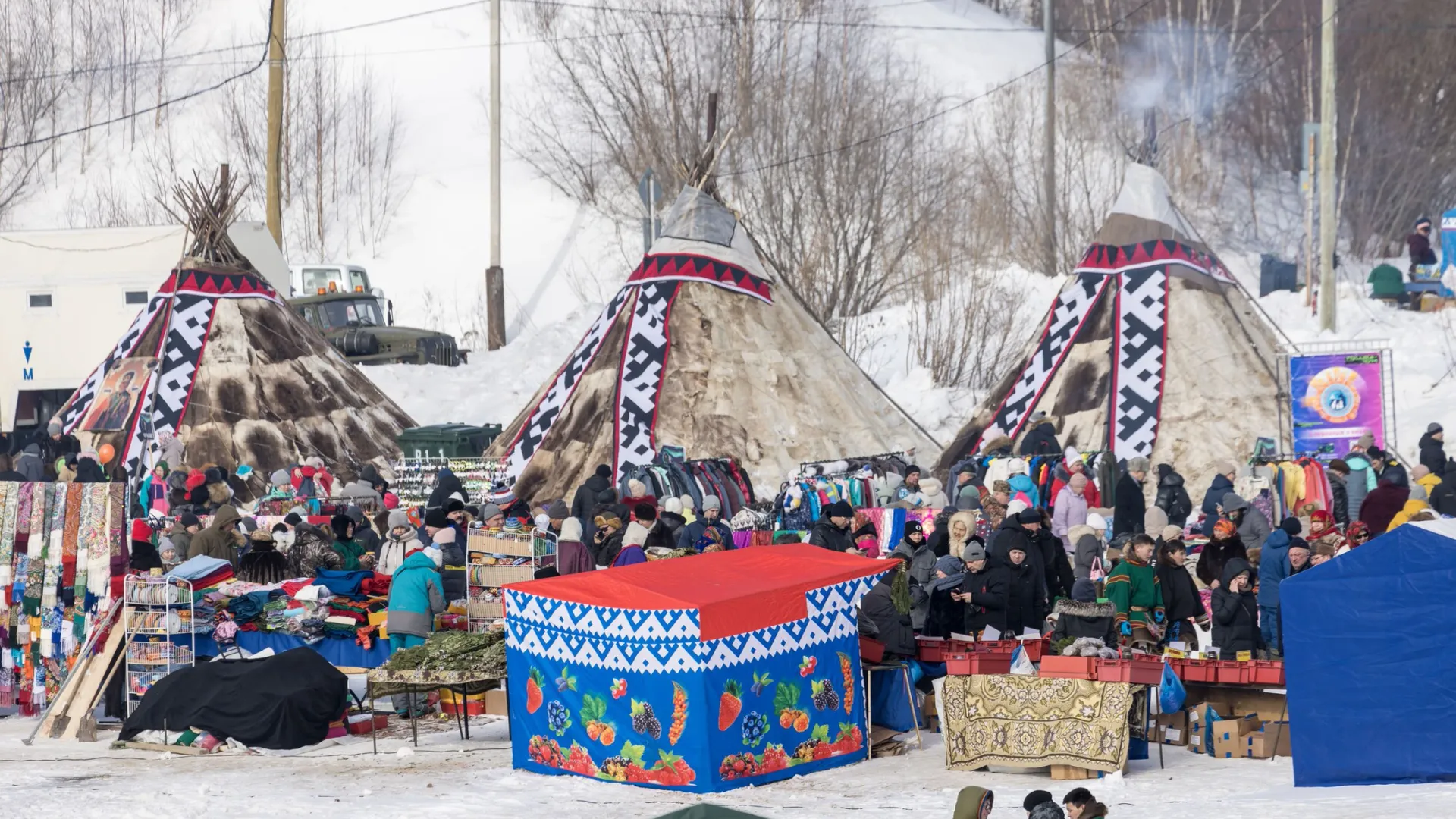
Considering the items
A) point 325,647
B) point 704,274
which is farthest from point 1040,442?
point 325,647

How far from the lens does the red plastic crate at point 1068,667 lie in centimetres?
1033

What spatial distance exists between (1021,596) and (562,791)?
129 inches

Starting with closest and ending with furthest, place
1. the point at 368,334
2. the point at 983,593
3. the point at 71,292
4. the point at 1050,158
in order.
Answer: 1. the point at 983,593
2. the point at 71,292
3. the point at 368,334
4. the point at 1050,158

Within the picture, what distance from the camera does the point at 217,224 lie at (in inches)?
952

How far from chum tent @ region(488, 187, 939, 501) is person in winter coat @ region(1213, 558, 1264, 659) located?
10540 millimetres

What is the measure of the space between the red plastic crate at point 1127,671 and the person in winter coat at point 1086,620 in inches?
26.6

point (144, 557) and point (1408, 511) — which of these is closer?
A: point (144, 557)

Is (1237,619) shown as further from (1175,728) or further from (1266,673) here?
(1175,728)

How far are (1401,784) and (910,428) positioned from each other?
14230 mm

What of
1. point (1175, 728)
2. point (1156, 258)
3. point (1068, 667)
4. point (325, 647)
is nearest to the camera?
point (1068, 667)

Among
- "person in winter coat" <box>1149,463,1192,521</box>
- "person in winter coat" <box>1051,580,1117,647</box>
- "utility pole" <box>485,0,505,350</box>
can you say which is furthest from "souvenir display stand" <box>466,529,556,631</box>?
"utility pole" <box>485,0,505,350</box>

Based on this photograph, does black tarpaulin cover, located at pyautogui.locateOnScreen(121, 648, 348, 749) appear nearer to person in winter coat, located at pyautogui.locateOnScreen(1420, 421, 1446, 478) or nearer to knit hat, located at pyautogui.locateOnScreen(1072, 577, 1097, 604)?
knit hat, located at pyautogui.locateOnScreen(1072, 577, 1097, 604)

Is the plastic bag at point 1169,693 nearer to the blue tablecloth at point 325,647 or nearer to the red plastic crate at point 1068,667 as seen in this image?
the red plastic crate at point 1068,667

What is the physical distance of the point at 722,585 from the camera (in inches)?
423
